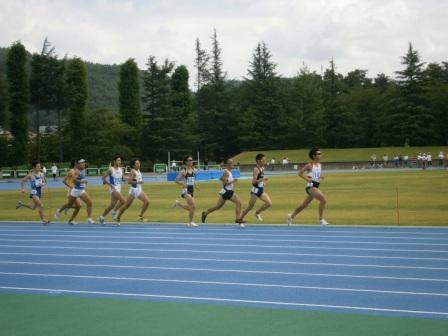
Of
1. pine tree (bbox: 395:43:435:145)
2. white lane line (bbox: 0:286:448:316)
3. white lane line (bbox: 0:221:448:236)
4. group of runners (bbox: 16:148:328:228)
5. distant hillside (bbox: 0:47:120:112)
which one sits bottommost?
white lane line (bbox: 0:221:448:236)

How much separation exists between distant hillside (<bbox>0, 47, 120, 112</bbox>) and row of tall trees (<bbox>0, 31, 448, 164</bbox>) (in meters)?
28.2

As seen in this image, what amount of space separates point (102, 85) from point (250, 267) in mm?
112846

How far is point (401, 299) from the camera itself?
720 centimetres

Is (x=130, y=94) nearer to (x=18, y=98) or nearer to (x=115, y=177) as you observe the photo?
(x=18, y=98)

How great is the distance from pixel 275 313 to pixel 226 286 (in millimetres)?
1606

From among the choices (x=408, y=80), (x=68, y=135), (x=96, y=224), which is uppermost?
(x=408, y=80)

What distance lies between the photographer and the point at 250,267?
31.5 ft

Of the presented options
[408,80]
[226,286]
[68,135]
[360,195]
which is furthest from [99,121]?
[226,286]

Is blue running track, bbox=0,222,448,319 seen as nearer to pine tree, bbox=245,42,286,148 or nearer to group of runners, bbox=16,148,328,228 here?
group of runners, bbox=16,148,328,228

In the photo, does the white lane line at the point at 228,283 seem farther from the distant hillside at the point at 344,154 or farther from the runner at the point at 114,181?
the distant hillside at the point at 344,154

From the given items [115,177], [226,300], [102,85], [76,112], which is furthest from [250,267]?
[102,85]

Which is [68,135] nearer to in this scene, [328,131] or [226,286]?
[328,131]

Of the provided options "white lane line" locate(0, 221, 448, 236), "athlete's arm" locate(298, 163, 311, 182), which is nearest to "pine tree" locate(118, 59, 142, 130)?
"white lane line" locate(0, 221, 448, 236)

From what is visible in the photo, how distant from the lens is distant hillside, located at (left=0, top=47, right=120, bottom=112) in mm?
113319
